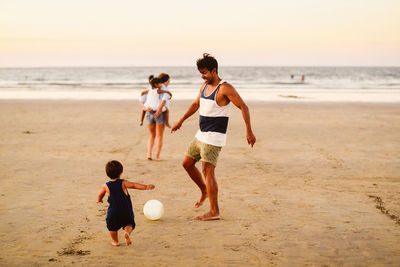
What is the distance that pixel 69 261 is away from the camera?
3.52 metres

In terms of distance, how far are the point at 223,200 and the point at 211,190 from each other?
0.89 metres

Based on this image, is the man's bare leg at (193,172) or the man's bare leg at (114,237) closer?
the man's bare leg at (114,237)

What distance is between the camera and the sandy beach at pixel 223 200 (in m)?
3.70

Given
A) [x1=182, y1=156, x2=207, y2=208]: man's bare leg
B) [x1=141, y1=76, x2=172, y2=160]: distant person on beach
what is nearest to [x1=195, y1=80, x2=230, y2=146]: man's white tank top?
[x1=182, y1=156, x2=207, y2=208]: man's bare leg

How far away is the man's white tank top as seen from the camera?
4387 millimetres

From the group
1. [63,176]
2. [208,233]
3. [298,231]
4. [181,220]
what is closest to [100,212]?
[181,220]

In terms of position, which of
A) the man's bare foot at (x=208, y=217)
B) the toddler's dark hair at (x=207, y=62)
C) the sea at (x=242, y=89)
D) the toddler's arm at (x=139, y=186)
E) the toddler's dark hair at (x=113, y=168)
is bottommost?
the sea at (x=242, y=89)

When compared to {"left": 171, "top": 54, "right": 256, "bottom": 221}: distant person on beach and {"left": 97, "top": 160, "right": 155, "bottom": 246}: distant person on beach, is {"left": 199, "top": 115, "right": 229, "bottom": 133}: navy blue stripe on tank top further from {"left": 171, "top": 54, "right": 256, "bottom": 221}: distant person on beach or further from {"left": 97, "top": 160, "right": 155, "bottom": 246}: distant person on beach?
{"left": 97, "top": 160, "right": 155, "bottom": 246}: distant person on beach

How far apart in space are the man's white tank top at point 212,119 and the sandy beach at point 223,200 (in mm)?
997

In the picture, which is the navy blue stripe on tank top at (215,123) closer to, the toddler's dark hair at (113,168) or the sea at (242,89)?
the toddler's dark hair at (113,168)

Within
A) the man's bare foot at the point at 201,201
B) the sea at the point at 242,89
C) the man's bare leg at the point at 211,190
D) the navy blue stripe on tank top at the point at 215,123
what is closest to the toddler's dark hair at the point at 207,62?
the navy blue stripe on tank top at the point at 215,123

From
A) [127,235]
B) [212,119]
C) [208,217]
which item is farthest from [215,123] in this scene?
[127,235]

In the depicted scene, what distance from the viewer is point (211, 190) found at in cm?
454

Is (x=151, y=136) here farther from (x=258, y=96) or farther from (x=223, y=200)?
(x=258, y=96)
